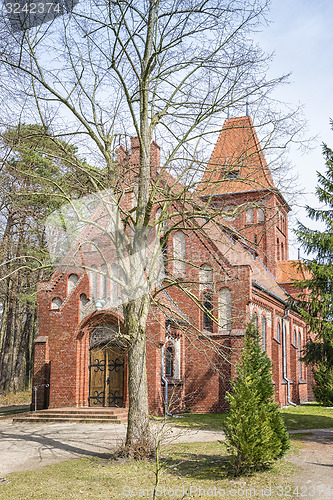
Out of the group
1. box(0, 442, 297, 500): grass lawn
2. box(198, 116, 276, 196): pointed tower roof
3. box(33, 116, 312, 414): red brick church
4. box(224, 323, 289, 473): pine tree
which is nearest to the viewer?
box(0, 442, 297, 500): grass lawn

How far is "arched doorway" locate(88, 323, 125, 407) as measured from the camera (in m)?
19.4

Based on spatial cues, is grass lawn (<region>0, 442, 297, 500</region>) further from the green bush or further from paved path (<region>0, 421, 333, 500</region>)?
the green bush

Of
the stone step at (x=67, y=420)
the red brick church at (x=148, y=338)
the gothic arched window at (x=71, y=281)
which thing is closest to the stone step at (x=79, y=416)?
the stone step at (x=67, y=420)

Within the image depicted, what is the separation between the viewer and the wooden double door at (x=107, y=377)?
1934 cm

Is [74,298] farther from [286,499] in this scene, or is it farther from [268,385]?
[286,499]

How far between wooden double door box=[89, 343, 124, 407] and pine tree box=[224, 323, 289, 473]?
10526mm

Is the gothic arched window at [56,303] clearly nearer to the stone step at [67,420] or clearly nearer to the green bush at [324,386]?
the stone step at [67,420]

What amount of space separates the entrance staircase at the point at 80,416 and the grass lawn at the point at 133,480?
631 centimetres

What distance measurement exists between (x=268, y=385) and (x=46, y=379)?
525 inches

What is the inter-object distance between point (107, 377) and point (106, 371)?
0.80 ft

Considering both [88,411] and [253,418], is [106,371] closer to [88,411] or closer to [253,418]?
[88,411]

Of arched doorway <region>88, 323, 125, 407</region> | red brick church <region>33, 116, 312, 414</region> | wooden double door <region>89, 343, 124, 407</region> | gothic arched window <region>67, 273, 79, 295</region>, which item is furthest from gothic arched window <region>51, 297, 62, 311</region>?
wooden double door <region>89, 343, 124, 407</region>

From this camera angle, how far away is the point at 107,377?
64.5ft

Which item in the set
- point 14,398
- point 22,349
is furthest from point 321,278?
point 22,349
